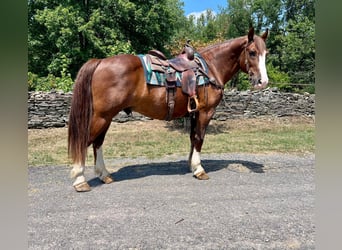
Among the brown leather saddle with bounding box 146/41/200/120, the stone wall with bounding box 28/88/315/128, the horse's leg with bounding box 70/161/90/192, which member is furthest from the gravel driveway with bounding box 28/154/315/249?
the stone wall with bounding box 28/88/315/128

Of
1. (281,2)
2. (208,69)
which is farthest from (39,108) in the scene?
(281,2)

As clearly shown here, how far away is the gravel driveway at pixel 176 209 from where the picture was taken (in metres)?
2.61

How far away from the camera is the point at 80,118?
3740 mm

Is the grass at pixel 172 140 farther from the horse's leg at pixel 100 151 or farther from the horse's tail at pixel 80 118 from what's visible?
the horse's tail at pixel 80 118

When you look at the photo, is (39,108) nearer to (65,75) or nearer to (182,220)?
(65,75)

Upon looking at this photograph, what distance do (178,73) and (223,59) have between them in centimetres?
93

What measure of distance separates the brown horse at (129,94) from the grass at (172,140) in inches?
74.1

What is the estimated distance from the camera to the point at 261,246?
249 cm

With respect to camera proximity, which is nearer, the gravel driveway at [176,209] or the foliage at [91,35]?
the gravel driveway at [176,209]

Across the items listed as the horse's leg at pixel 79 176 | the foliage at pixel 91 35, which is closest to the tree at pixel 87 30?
the foliage at pixel 91 35

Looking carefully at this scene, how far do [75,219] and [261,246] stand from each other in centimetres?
193

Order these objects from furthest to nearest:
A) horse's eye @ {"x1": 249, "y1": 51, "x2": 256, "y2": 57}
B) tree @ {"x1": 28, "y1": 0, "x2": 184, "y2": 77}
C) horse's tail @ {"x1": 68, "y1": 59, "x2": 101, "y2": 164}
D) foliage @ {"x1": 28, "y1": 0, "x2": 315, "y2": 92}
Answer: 1. tree @ {"x1": 28, "y1": 0, "x2": 184, "y2": 77}
2. foliage @ {"x1": 28, "y1": 0, "x2": 315, "y2": 92}
3. horse's eye @ {"x1": 249, "y1": 51, "x2": 256, "y2": 57}
4. horse's tail @ {"x1": 68, "y1": 59, "x2": 101, "y2": 164}

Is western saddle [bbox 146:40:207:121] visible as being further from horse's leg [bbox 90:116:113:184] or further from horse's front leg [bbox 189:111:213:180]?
horse's leg [bbox 90:116:113:184]

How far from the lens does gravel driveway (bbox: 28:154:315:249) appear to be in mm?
2609
